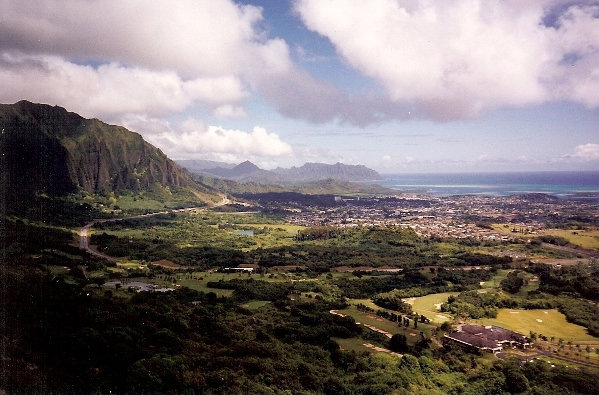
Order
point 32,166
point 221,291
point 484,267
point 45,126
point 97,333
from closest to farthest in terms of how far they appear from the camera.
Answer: point 97,333
point 221,291
point 484,267
point 32,166
point 45,126

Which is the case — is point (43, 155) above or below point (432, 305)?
above

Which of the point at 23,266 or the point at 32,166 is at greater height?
the point at 32,166

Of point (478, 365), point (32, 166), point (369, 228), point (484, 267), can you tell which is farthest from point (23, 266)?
point (32, 166)

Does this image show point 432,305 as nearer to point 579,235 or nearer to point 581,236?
point 581,236

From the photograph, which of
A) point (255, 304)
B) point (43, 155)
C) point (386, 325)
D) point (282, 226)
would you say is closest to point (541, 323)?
point (386, 325)

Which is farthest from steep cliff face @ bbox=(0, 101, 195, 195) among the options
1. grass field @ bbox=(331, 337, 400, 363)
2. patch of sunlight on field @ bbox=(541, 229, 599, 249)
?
patch of sunlight on field @ bbox=(541, 229, 599, 249)

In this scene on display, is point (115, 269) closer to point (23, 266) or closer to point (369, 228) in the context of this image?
point (23, 266)

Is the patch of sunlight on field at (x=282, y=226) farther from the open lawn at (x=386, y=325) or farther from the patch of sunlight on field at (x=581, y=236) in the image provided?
the open lawn at (x=386, y=325)
